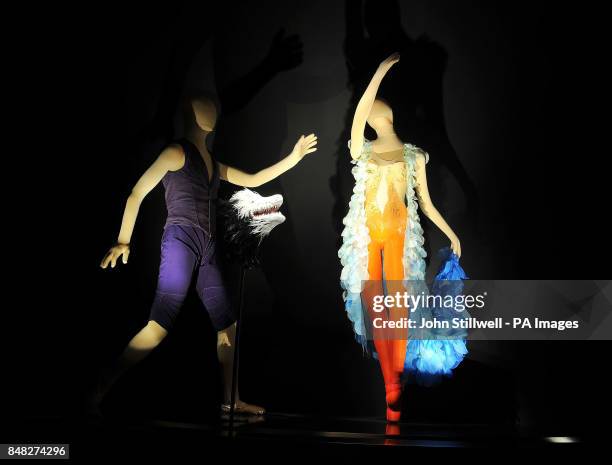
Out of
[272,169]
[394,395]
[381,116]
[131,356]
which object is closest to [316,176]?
[272,169]

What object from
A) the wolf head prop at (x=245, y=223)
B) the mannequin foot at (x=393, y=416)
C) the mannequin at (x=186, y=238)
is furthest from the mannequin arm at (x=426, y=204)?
the mannequin foot at (x=393, y=416)

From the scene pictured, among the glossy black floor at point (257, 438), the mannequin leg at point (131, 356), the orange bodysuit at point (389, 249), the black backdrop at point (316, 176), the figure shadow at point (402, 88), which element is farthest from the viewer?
the figure shadow at point (402, 88)

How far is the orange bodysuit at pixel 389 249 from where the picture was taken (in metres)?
3.07

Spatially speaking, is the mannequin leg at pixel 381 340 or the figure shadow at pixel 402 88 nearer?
the mannequin leg at pixel 381 340

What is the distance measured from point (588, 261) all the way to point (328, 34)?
179 centimetres

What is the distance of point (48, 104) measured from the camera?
3.66 m

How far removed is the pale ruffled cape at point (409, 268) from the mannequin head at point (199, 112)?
76 cm

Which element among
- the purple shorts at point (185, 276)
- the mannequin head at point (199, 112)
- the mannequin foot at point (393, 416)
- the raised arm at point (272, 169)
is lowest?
the mannequin foot at point (393, 416)

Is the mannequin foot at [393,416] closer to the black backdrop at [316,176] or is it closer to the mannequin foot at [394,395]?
the mannequin foot at [394,395]

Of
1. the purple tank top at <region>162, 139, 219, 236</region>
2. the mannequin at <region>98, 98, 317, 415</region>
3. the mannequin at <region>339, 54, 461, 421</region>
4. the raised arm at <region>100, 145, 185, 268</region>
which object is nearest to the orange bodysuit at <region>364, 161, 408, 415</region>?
the mannequin at <region>339, 54, 461, 421</region>

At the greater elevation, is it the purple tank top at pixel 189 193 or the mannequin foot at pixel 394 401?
the purple tank top at pixel 189 193

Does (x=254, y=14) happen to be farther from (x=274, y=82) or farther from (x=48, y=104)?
(x=48, y=104)

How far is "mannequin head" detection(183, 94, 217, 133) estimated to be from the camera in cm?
314

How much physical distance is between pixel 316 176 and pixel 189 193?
746 mm
